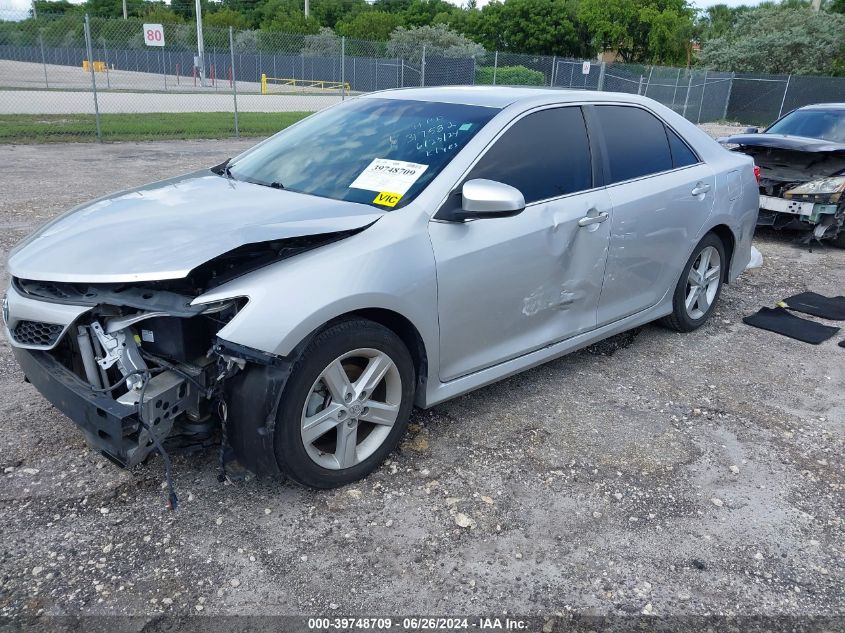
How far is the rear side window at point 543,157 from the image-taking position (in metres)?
3.62

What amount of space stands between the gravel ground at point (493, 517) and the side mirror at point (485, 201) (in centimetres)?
119

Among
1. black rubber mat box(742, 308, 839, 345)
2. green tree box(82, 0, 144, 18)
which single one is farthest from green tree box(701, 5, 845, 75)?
green tree box(82, 0, 144, 18)

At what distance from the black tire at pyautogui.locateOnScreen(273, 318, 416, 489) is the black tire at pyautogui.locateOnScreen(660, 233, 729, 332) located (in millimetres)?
2600

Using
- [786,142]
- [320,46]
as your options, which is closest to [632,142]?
[786,142]

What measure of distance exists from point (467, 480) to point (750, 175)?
11.9 feet

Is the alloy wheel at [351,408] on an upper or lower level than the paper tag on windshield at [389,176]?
lower

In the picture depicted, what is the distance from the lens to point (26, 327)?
119 inches

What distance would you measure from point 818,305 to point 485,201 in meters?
4.46

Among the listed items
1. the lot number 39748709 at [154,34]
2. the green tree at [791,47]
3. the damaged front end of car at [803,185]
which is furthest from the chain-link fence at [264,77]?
the damaged front end of car at [803,185]

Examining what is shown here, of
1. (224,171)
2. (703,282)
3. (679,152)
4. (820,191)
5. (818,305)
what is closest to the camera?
(224,171)

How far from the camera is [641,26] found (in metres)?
61.7

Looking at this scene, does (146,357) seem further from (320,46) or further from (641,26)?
(641,26)

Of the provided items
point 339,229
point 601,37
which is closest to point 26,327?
point 339,229

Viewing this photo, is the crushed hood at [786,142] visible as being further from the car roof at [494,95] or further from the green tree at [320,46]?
the green tree at [320,46]
